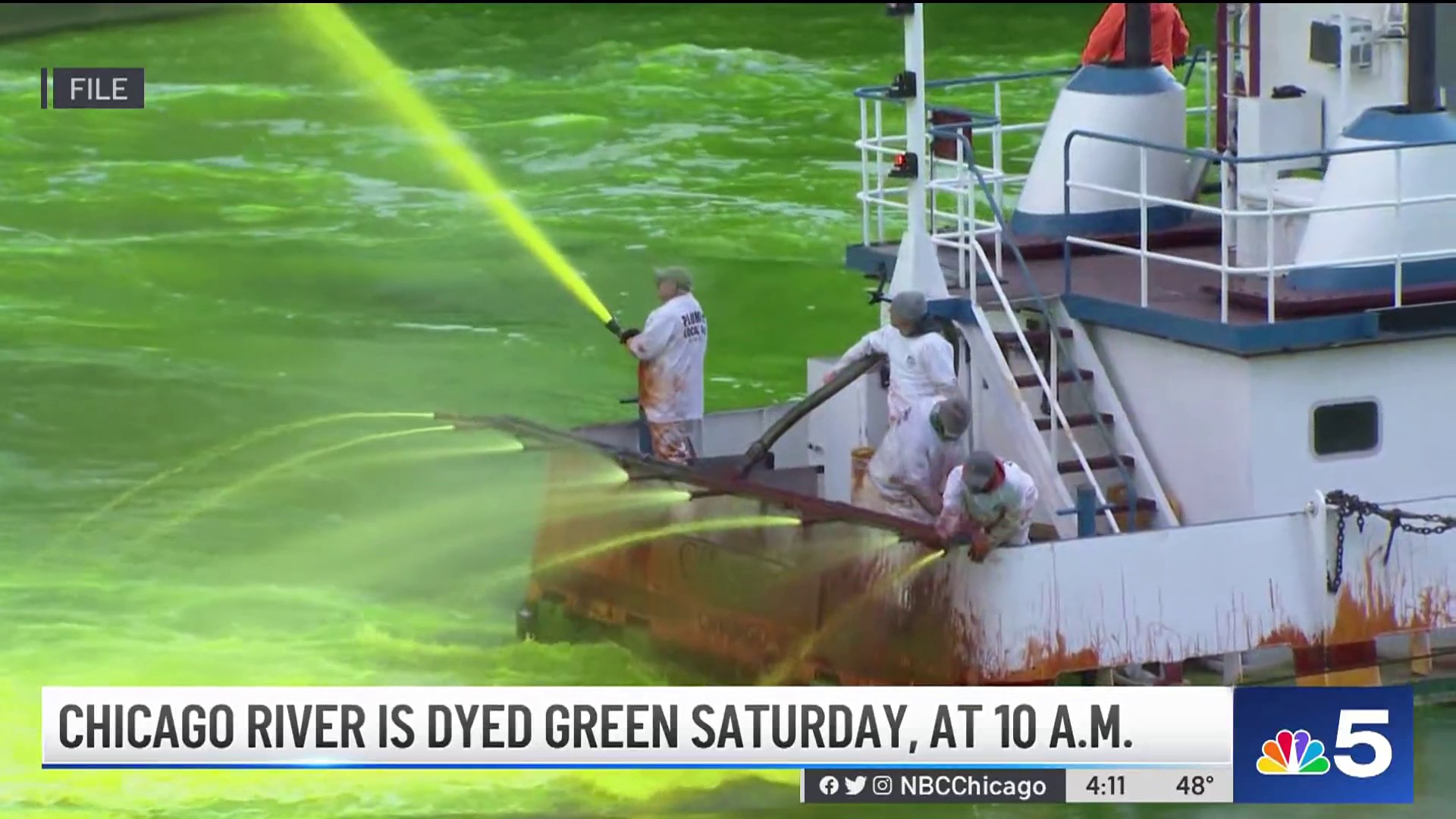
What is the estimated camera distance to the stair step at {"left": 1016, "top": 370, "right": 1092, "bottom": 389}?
14.9 metres

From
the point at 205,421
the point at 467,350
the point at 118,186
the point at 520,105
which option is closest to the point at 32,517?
the point at 205,421

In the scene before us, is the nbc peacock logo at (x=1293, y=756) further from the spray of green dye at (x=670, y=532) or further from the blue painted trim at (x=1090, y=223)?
the blue painted trim at (x=1090, y=223)

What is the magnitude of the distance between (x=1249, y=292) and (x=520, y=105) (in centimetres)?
2324

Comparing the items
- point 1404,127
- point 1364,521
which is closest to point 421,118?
point 1404,127

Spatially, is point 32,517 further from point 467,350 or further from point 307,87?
point 307,87

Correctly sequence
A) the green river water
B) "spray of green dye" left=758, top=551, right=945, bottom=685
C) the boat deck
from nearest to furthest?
"spray of green dye" left=758, top=551, right=945, bottom=685, the boat deck, the green river water

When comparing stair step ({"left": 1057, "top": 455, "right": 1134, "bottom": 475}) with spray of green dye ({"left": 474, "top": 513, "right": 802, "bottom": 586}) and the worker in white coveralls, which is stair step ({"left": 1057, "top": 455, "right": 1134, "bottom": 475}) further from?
the worker in white coveralls

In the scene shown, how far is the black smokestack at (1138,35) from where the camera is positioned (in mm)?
16250

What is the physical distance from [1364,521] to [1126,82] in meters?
3.17

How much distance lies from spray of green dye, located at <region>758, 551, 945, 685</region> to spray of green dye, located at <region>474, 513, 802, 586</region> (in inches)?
17.9

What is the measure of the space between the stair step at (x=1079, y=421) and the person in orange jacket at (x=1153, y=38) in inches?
94.4

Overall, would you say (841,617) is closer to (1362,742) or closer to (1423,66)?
(1362,742)

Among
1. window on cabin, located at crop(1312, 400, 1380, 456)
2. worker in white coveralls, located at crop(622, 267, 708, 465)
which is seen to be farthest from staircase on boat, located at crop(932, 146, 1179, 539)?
worker in white coveralls, located at crop(622, 267, 708, 465)

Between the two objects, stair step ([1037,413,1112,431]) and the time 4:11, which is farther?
stair step ([1037,413,1112,431])
